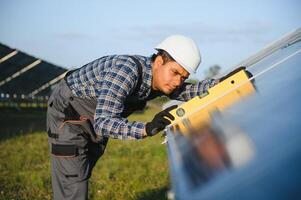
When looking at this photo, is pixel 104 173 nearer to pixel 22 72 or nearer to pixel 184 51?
pixel 184 51

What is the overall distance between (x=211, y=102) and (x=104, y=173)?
3884 mm

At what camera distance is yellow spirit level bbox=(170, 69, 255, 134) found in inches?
87.3

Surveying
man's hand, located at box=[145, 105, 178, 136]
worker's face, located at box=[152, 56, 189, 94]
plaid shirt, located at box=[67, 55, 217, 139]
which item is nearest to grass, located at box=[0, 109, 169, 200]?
plaid shirt, located at box=[67, 55, 217, 139]

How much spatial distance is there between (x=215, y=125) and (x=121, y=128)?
23.9 inches

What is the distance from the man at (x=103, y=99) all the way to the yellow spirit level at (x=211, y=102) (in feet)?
0.65

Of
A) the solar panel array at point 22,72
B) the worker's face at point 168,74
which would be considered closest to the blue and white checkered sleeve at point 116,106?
the worker's face at point 168,74

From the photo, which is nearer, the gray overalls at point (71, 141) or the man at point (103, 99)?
the man at point (103, 99)

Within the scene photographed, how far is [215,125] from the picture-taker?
6.36 feet

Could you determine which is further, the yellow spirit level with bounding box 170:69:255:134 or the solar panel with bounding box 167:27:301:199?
the yellow spirit level with bounding box 170:69:255:134

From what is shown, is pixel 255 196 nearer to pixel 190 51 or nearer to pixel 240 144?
pixel 240 144

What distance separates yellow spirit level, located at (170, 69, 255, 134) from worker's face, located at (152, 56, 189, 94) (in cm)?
29

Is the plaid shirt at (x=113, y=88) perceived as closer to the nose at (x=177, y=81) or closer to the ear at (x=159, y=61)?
the ear at (x=159, y=61)

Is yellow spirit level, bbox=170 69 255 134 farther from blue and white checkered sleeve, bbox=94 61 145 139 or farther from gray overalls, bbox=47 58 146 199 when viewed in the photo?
gray overalls, bbox=47 58 146 199

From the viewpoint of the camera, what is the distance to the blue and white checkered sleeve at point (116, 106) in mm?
2330
